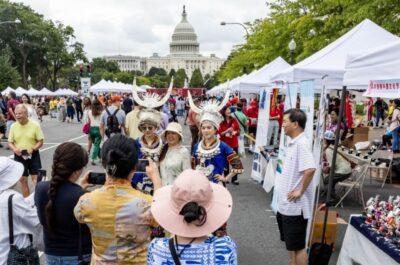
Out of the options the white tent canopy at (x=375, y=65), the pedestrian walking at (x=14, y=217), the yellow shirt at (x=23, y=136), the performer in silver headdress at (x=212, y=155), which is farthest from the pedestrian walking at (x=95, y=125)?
Result: the pedestrian walking at (x=14, y=217)

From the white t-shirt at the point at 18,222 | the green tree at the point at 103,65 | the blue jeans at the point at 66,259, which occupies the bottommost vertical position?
the blue jeans at the point at 66,259

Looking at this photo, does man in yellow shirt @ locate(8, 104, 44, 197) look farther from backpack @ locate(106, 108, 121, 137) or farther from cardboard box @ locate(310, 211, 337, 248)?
backpack @ locate(106, 108, 121, 137)

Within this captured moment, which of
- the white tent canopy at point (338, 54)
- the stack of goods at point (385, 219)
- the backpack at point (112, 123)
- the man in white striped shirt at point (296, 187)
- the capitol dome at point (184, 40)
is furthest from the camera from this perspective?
the capitol dome at point (184, 40)

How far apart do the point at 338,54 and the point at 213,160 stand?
170 inches

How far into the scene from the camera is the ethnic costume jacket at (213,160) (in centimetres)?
484

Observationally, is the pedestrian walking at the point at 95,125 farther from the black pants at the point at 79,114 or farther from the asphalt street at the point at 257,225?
the black pants at the point at 79,114

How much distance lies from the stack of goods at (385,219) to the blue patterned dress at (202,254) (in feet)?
7.88

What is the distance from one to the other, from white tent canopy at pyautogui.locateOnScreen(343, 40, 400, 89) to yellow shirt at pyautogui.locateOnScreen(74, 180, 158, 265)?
3.29 metres

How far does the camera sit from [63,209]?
9.41 ft

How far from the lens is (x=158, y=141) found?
5.12 m

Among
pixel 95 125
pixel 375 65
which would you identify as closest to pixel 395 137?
pixel 95 125

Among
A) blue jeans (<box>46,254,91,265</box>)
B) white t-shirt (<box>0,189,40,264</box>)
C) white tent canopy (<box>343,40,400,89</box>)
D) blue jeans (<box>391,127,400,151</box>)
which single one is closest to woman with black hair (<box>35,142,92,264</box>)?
blue jeans (<box>46,254,91,265</box>)

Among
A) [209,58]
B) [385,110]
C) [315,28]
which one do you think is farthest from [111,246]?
[209,58]

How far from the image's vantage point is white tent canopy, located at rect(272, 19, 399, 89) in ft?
25.3
